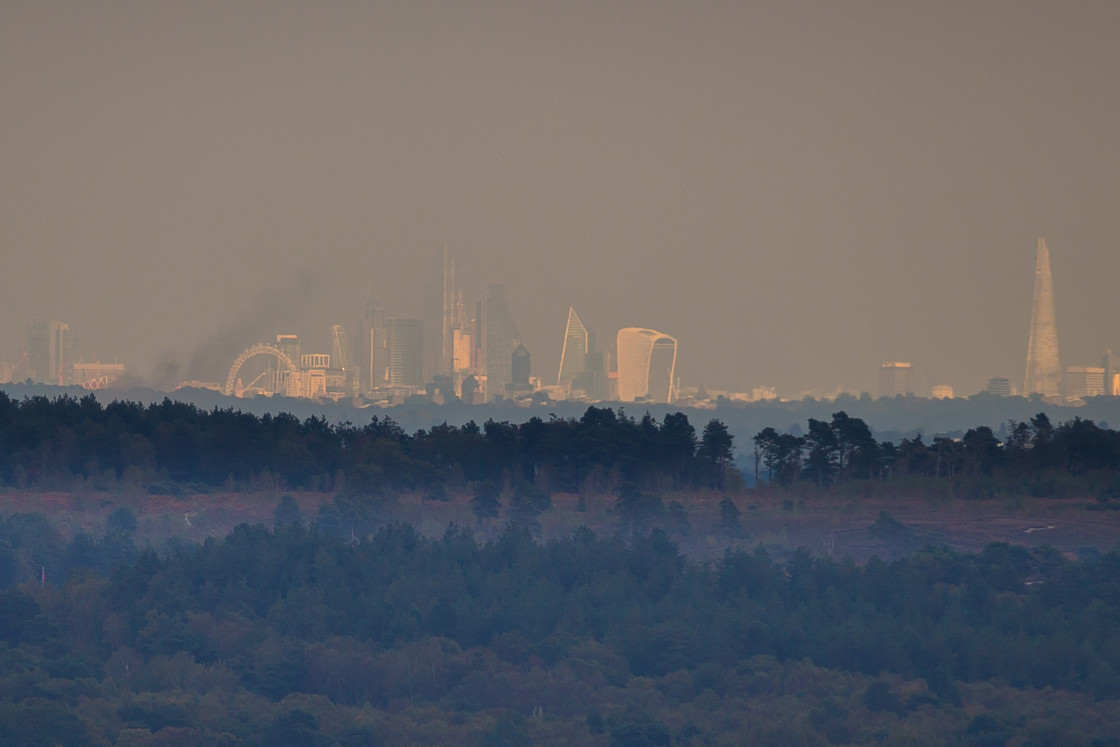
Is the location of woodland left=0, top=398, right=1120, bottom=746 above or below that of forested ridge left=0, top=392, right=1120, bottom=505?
below

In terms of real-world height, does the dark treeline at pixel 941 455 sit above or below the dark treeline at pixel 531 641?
above

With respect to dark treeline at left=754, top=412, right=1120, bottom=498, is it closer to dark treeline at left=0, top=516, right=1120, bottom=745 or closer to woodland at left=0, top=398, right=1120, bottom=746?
woodland at left=0, top=398, right=1120, bottom=746

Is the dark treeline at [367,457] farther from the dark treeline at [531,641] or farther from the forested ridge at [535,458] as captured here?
the dark treeline at [531,641]

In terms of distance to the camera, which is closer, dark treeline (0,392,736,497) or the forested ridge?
the forested ridge

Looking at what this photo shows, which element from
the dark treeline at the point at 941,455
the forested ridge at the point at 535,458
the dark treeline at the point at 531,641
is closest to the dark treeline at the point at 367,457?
the forested ridge at the point at 535,458

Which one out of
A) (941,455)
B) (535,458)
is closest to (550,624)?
(535,458)

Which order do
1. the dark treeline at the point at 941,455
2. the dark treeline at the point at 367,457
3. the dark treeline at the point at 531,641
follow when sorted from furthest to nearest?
the dark treeline at the point at 367,457 → the dark treeline at the point at 941,455 → the dark treeline at the point at 531,641

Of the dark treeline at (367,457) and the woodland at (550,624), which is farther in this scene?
the dark treeline at (367,457)

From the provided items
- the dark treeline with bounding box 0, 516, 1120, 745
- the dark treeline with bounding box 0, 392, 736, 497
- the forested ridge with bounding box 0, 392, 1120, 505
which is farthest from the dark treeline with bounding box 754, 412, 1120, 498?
the dark treeline with bounding box 0, 516, 1120, 745
